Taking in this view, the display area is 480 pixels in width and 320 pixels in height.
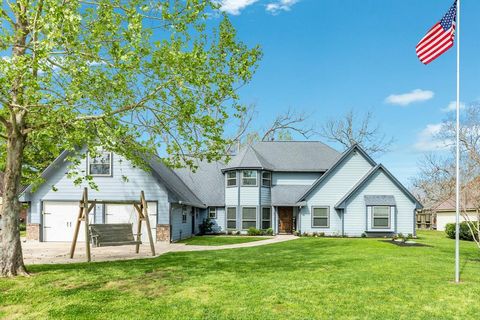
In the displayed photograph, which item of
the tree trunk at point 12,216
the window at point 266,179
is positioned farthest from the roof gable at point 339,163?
the tree trunk at point 12,216

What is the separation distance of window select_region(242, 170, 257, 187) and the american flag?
19.4 metres

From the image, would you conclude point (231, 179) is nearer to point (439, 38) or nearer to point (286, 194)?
point (286, 194)

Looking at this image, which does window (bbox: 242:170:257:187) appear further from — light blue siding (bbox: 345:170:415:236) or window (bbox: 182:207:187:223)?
light blue siding (bbox: 345:170:415:236)

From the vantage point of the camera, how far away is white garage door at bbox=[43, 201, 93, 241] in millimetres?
23641

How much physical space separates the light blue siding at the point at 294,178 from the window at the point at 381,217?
5695 mm

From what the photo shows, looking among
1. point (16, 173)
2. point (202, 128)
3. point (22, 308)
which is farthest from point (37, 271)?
point (202, 128)

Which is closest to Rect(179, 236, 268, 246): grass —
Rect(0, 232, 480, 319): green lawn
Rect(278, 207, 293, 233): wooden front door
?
Rect(278, 207, 293, 233): wooden front door

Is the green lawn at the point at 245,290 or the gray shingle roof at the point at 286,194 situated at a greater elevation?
the gray shingle roof at the point at 286,194

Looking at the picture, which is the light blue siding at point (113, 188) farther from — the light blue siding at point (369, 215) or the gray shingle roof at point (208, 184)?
the light blue siding at point (369, 215)

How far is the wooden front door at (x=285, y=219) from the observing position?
31828 millimetres

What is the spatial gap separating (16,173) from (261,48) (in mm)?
7770

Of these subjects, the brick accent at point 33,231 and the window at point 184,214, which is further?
the window at point 184,214

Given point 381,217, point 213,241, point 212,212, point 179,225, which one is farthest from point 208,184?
point 381,217

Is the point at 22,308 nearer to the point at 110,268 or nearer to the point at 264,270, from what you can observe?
the point at 110,268
